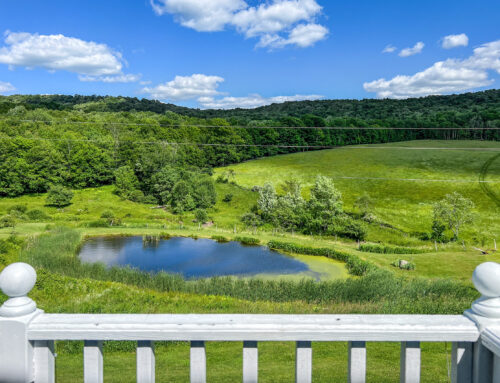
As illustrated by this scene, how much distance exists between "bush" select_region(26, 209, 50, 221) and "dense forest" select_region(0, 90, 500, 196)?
213 centimetres

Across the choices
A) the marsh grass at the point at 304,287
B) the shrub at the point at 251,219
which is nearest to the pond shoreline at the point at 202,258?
the marsh grass at the point at 304,287

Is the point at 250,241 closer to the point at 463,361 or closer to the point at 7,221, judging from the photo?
the point at 7,221

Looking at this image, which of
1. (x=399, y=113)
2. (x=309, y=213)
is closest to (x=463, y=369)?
(x=309, y=213)

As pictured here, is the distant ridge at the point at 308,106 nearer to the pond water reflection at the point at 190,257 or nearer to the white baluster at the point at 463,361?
the pond water reflection at the point at 190,257

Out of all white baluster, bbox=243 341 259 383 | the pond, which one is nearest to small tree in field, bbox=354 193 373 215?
the pond

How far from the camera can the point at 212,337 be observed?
126 centimetres

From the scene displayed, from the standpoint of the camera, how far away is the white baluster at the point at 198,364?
1271 mm

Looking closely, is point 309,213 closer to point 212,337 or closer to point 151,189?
point 151,189

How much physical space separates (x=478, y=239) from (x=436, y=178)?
199 inches

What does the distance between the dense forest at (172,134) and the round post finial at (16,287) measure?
2223 centimetres

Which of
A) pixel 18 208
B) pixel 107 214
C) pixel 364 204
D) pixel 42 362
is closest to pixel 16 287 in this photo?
pixel 42 362

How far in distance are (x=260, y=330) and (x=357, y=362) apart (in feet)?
1.19

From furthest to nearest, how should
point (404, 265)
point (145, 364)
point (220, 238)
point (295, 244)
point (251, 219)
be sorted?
point (251, 219)
point (220, 238)
point (295, 244)
point (404, 265)
point (145, 364)

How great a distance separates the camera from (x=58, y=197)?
2133cm
